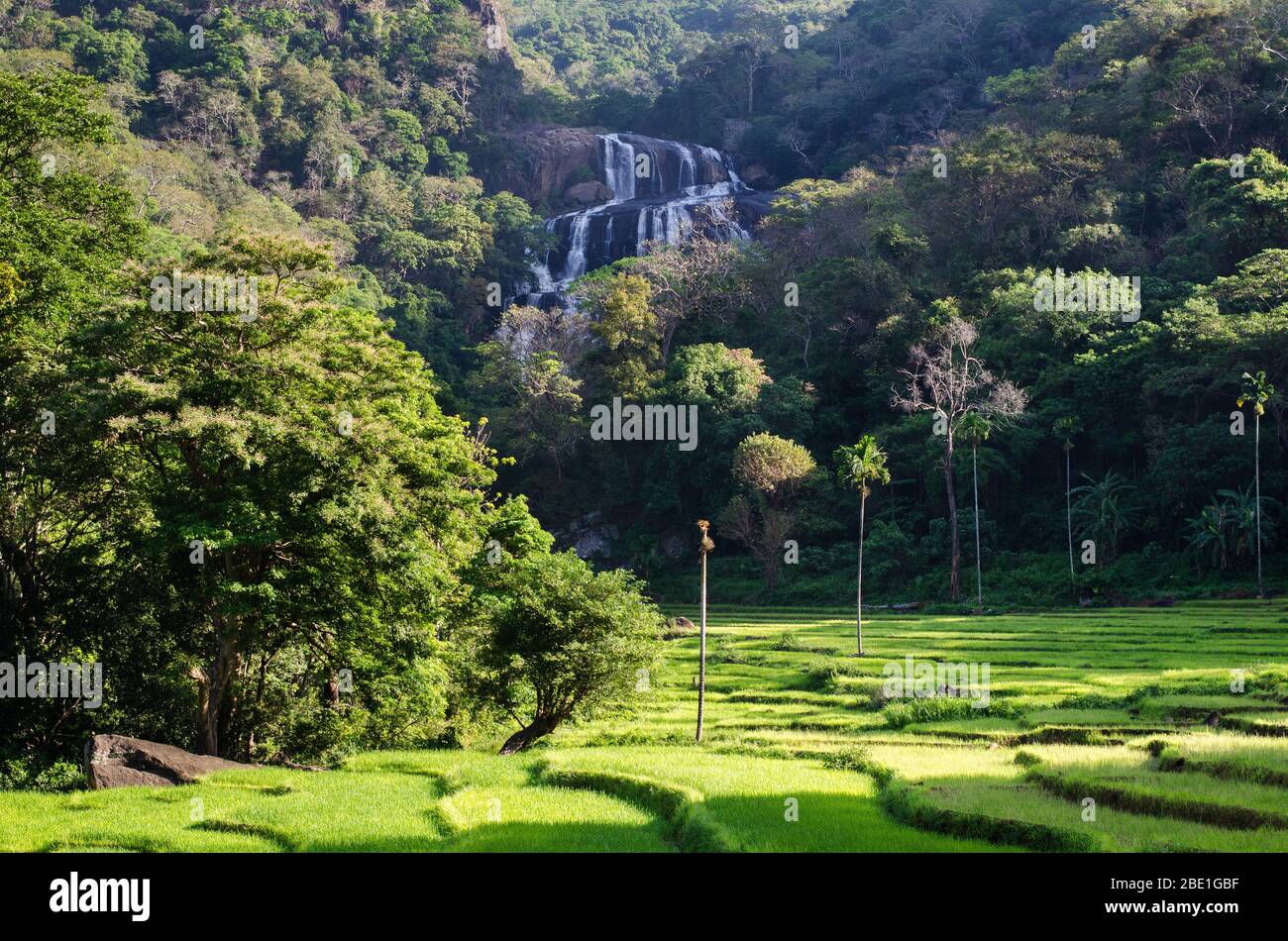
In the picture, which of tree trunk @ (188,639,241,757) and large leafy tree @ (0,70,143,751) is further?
tree trunk @ (188,639,241,757)

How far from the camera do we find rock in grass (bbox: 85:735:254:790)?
70.5 feet

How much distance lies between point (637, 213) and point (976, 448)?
4473 centimetres

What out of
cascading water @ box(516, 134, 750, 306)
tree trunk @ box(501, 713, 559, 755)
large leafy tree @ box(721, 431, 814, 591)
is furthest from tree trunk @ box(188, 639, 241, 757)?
cascading water @ box(516, 134, 750, 306)

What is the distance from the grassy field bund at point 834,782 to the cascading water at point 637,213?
5805 centimetres

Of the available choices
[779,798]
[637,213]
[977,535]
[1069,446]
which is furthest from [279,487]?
[637,213]

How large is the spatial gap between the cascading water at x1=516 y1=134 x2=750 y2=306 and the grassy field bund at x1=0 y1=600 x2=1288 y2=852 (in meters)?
58.1

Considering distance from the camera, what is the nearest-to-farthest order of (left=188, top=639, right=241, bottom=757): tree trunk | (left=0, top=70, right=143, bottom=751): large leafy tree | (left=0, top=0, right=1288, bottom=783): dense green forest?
(left=0, top=70, right=143, bottom=751): large leafy tree → (left=0, top=0, right=1288, bottom=783): dense green forest → (left=188, top=639, right=241, bottom=757): tree trunk

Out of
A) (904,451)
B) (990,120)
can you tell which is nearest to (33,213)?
(904,451)

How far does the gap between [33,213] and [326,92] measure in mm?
76776

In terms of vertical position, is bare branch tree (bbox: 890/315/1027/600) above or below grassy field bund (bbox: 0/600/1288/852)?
above

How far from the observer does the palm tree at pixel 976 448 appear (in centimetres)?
5280

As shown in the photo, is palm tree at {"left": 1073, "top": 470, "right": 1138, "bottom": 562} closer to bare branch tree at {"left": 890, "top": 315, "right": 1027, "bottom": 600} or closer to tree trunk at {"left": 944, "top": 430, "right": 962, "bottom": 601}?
bare branch tree at {"left": 890, "top": 315, "right": 1027, "bottom": 600}

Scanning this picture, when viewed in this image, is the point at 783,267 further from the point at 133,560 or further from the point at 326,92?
the point at 133,560
